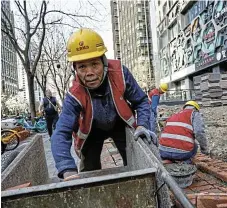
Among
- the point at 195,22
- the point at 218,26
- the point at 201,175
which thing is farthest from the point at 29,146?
the point at 195,22

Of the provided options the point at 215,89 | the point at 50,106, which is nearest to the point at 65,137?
the point at 50,106

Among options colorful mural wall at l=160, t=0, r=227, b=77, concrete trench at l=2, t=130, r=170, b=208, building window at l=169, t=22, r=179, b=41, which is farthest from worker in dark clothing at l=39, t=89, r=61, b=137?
building window at l=169, t=22, r=179, b=41

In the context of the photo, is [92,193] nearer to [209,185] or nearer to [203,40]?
[209,185]

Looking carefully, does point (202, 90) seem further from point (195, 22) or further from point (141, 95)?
point (141, 95)

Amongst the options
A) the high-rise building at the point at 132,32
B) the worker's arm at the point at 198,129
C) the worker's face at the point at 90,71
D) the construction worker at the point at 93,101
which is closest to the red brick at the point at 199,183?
the worker's arm at the point at 198,129

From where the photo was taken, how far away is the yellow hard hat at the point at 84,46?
2.31 m

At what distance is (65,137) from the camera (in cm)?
229

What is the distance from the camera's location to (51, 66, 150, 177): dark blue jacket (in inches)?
85.4

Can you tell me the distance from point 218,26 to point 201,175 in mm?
21929

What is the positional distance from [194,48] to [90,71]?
99.7 ft

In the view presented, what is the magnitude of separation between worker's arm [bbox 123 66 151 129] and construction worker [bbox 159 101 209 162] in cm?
184

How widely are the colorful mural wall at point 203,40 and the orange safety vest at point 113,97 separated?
22369mm

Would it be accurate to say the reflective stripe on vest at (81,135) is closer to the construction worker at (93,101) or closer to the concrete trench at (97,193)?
the construction worker at (93,101)

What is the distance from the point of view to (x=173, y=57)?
40.8 metres
